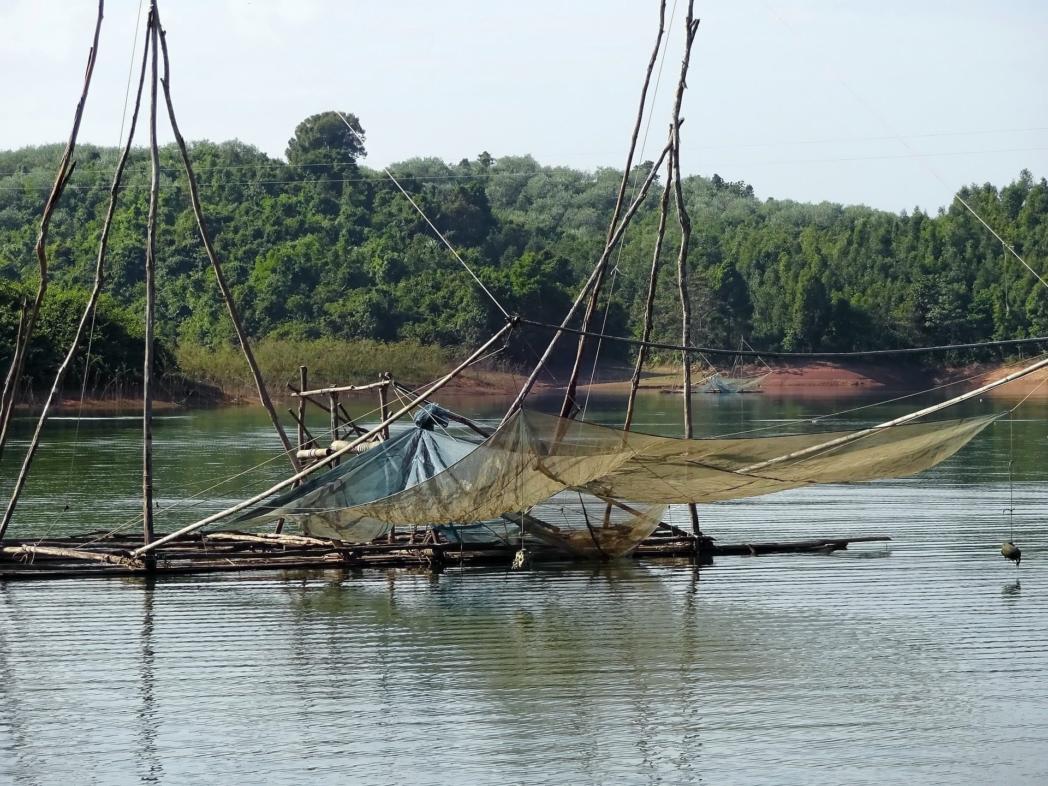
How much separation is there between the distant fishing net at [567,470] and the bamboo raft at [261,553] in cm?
29

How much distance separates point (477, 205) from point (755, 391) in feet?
61.5

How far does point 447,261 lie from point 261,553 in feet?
168

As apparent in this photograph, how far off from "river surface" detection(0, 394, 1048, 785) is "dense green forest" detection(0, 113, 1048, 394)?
118 ft

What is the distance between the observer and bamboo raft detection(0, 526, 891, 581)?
41.3ft

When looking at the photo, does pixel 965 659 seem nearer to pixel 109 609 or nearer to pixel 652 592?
pixel 652 592

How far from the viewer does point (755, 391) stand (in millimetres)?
66062

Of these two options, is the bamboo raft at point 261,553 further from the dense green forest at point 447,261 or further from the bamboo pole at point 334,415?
the dense green forest at point 447,261

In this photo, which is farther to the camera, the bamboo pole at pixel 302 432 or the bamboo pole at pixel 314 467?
the bamboo pole at pixel 302 432

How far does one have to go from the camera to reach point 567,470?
11625mm

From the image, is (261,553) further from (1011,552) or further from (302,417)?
(1011,552)

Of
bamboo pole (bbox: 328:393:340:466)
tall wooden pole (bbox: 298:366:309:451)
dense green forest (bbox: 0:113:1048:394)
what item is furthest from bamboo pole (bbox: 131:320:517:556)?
dense green forest (bbox: 0:113:1048:394)

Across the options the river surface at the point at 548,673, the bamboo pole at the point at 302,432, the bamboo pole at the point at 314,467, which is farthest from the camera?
the bamboo pole at the point at 302,432

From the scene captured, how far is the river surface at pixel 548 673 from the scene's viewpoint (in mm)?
7816

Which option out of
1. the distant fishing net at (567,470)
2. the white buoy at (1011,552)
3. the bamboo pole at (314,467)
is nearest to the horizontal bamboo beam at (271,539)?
the distant fishing net at (567,470)
